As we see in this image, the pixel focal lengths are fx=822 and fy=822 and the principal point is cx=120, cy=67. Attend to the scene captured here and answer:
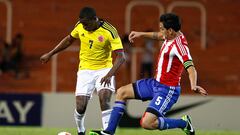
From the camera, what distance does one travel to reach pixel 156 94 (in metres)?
11.5

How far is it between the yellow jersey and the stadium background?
9.52m

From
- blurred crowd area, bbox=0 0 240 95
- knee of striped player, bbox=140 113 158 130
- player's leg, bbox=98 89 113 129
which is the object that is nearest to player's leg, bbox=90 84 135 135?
knee of striped player, bbox=140 113 158 130

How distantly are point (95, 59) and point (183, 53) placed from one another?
1889 millimetres

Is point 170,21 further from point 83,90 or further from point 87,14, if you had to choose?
point 83,90

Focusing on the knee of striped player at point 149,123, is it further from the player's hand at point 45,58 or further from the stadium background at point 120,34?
the stadium background at point 120,34

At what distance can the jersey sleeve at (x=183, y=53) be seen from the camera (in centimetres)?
1099

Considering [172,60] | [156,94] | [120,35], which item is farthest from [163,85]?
[120,35]

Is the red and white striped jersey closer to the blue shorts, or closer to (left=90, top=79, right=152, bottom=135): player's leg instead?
the blue shorts

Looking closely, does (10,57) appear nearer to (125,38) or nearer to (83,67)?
(125,38)

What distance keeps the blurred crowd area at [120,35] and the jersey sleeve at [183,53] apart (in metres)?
10.6

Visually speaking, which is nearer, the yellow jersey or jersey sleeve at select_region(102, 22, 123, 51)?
jersey sleeve at select_region(102, 22, 123, 51)

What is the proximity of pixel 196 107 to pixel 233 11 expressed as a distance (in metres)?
6.26

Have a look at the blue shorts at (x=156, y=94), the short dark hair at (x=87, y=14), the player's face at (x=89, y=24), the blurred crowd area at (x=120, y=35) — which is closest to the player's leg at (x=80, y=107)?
the player's face at (x=89, y=24)

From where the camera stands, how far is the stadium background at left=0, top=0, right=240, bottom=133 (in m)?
22.7
